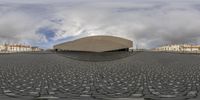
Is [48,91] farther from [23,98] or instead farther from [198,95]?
[198,95]

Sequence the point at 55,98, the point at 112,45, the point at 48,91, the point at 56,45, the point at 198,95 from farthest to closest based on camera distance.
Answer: the point at 112,45
the point at 56,45
the point at 48,91
the point at 198,95
the point at 55,98

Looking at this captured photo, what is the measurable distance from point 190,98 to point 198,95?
1390 millimetres

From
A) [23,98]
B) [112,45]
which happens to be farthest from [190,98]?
[112,45]

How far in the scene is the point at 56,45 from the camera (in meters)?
141

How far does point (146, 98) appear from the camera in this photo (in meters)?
18.7

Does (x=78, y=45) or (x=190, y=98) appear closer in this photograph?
(x=190, y=98)

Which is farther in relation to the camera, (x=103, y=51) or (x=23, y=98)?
(x=103, y=51)

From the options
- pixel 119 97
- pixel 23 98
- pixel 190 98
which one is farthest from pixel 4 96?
pixel 190 98

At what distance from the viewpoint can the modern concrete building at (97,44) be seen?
143 metres

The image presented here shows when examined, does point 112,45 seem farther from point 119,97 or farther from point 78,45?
point 119,97

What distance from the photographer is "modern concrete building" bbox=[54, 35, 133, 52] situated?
14325cm

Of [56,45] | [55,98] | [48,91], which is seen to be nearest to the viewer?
[55,98]

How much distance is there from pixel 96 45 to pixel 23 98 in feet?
427

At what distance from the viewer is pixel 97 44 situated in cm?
14938
